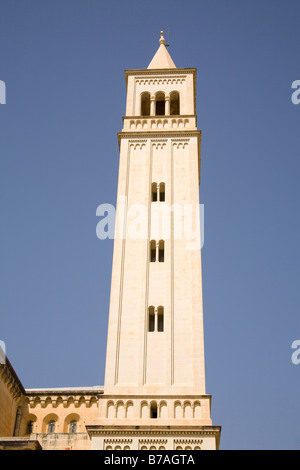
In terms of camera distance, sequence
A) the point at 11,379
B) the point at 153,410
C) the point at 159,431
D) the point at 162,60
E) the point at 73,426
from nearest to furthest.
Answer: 1. the point at 159,431
2. the point at 153,410
3. the point at 11,379
4. the point at 73,426
5. the point at 162,60

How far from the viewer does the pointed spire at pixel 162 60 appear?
44.2m

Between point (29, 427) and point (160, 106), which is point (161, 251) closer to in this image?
point (29, 427)

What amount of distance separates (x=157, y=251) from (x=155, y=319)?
415 cm

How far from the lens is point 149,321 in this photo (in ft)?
103

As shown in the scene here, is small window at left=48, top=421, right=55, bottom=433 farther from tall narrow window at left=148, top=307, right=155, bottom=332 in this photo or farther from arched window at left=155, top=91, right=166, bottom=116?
arched window at left=155, top=91, right=166, bottom=116

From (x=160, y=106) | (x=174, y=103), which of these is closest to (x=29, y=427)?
(x=160, y=106)

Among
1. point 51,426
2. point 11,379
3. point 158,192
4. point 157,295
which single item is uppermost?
point 158,192

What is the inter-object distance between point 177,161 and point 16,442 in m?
18.6

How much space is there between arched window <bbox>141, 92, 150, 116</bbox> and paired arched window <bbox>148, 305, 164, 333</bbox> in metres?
16.7

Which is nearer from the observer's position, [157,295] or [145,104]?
[157,295]

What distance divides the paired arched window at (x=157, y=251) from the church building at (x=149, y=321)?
2.2 inches

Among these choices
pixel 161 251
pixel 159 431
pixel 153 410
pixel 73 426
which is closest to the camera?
pixel 159 431

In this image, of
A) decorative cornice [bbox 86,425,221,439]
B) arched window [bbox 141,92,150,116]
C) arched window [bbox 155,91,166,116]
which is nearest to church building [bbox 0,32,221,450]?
decorative cornice [bbox 86,425,221,439]
